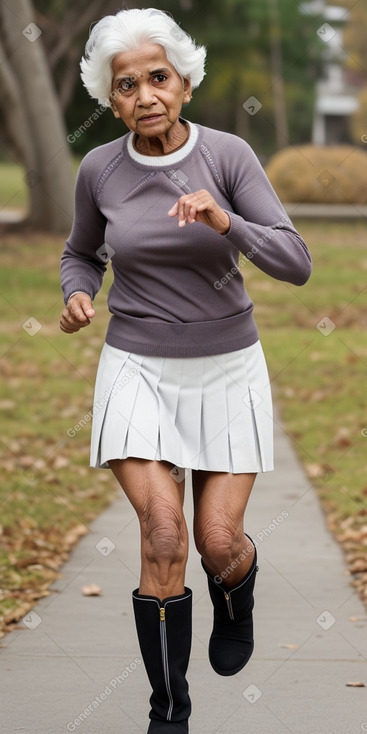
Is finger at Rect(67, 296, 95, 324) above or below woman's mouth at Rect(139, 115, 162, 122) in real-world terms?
below

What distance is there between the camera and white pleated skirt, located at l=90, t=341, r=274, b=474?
11.7 ft

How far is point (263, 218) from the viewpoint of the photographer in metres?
3.55

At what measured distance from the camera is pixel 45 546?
6289 millimetres

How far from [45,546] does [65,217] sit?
16.0 meters

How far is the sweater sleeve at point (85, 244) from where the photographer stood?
150 inches

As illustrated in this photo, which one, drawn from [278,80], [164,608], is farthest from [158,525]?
[278,80]

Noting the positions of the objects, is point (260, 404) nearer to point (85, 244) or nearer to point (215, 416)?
point (215, 416)

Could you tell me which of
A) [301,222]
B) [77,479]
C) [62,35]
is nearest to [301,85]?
[62,35]

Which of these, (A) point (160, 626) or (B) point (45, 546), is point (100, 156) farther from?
(B) point (45, 546)

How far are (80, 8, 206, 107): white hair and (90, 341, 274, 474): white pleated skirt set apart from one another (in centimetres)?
75

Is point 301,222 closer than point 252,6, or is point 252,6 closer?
point 301,222

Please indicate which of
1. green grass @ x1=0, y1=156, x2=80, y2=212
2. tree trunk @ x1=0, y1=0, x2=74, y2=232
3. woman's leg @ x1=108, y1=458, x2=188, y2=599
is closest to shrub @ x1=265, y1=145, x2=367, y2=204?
tree trunk @ x1=0, y1=0, x2=74, y2=232

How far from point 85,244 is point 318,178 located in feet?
71.8

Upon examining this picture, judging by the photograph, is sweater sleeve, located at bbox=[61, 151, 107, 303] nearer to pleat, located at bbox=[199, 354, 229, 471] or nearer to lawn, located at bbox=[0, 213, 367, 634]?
pleat, located at bbox=[199, 354, 229, 471]
